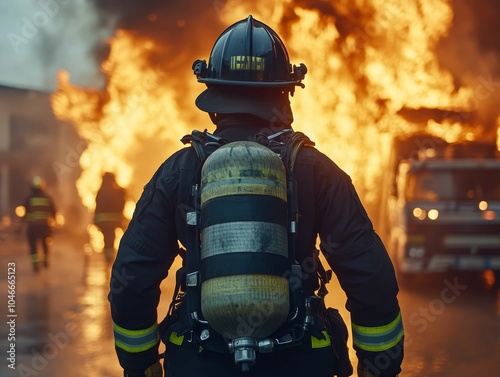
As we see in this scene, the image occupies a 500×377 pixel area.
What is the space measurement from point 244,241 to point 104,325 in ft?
23.3

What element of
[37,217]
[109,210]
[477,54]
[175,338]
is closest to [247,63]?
[175,338]

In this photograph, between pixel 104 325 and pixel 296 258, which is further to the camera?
pixel 104 325

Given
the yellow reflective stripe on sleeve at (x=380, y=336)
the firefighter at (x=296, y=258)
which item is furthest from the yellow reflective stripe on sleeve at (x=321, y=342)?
the yellow reflective stripe on sleeve at (x=380, y=336)

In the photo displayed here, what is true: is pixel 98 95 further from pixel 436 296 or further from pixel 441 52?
pixel 436 296

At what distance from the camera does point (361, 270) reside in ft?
8.85

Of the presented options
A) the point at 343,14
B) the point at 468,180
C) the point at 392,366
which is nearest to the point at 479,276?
the point at 468,180

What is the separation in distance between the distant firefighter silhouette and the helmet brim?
11517 millimetres

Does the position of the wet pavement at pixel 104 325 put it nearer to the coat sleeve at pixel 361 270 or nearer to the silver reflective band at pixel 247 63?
the coat sleeve at pixel 361 270

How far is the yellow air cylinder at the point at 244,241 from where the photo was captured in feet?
7.93

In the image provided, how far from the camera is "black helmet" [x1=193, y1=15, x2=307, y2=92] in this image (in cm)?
293

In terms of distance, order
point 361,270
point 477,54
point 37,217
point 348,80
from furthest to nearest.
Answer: point 477,54 < point 348,80 < point 37,217 < point 361,270

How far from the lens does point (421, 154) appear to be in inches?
532

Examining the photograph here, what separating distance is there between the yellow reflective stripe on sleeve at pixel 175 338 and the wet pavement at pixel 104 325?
25.8 inches

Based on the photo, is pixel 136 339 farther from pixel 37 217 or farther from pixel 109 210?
pixel 37 217
